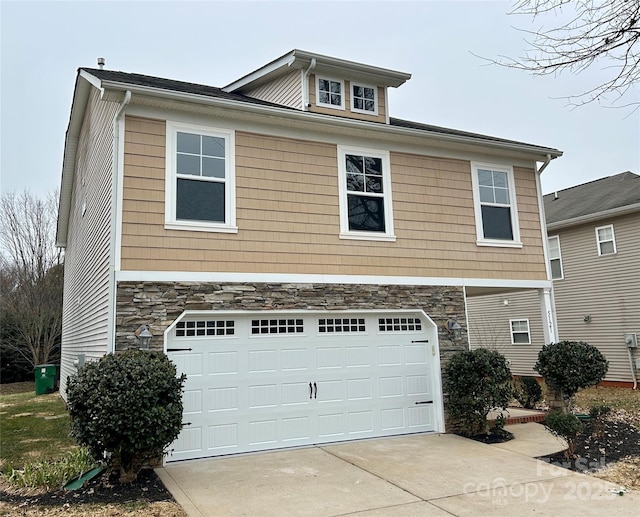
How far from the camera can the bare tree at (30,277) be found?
2119 cm

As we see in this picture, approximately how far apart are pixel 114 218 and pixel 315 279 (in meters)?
3.23

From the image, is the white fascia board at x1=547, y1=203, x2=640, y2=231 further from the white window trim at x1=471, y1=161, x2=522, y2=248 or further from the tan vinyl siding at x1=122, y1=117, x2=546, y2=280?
the white window trim at x1=471, y1=161, x2=522, y2=248

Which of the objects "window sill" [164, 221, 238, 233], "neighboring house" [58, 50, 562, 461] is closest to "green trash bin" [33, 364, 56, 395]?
"neighboring house" [58, 50, 562, 461]

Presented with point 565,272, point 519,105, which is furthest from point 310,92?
point 565,272

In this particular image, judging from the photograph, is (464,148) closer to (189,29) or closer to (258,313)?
(258,313)

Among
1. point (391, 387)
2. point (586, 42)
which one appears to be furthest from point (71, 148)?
point (586, 42)

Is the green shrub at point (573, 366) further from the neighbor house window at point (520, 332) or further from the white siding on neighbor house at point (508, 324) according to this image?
the neighbor house window at point (520, 332)

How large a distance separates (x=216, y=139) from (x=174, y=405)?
4.17 meters

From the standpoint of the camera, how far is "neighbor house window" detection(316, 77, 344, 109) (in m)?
9.91

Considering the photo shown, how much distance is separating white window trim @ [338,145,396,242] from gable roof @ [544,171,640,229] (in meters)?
8.66

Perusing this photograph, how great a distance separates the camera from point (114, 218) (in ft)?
23.5

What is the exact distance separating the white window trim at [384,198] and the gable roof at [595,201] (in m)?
8.66

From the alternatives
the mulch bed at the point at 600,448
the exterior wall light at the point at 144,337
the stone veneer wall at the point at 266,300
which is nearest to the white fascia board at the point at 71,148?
the stone veneer wall at the point at 266,300

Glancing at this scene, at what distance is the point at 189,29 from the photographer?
10.6 m
